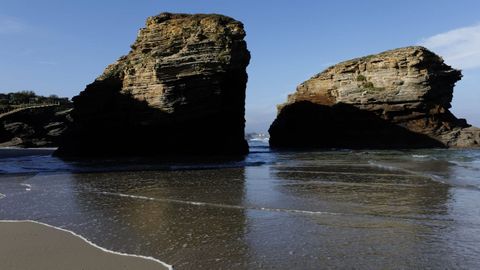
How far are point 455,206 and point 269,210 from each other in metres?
3.98

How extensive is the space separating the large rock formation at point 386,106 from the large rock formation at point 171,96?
21650 millimetres

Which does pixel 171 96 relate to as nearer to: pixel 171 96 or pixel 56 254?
pixel 171 96

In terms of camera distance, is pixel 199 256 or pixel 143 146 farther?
pixel 143 146

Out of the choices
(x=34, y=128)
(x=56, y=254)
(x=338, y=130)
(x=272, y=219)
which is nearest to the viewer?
(x=56, y=254)

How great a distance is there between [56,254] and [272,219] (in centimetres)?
387

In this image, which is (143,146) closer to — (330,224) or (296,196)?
(296,196)

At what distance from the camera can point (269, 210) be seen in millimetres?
9352

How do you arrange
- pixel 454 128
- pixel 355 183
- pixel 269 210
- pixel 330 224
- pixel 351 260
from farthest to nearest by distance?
pixel 454 128, pixel 355 183, pixel 269 210, pixel 330 224, pixel 351 260

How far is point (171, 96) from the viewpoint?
1313 inches

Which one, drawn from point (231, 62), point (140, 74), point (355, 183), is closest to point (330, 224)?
point (355, 183)

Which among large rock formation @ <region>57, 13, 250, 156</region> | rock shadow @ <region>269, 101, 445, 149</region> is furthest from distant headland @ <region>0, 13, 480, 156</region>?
rock shadow @ <region>269, 101, 445, 149</region>

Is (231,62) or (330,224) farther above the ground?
(231,62)

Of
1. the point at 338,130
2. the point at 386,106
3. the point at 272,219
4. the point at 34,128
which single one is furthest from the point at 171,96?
the point at 34,128

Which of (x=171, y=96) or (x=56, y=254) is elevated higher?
(x=171, y=96)
